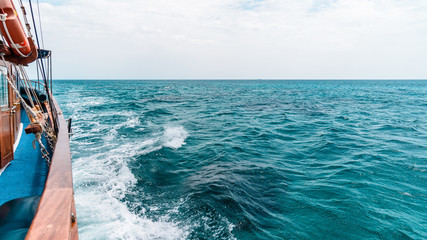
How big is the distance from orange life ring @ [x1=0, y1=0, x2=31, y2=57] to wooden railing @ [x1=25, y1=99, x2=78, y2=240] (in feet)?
5.90

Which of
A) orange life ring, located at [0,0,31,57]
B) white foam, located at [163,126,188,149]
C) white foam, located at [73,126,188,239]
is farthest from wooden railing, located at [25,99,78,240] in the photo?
white foam, located at [163,126,188,149]

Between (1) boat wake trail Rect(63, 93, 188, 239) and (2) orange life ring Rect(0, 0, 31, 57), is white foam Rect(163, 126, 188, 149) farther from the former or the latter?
(2) orange life ring Rect(0, 0, 31, 57)

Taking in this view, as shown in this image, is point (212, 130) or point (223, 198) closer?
point (223, 198)

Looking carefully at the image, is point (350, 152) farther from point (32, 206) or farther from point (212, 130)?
point (32, 206)

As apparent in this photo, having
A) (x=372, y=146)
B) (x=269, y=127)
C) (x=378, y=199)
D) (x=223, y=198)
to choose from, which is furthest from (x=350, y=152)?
(x=223, y=198)

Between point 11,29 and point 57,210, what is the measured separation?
8.64 ft

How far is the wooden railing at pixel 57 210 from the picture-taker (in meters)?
1.48

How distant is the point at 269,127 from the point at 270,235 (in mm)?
9738

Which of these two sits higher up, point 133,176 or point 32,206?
point 32,206

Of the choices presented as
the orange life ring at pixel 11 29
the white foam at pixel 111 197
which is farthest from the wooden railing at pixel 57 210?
the white foam at pixel 111 197

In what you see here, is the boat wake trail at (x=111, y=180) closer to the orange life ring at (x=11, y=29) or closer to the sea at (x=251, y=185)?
the sea at (x=251, y=185)

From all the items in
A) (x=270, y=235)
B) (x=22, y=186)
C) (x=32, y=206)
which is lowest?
(x=270, y=235)

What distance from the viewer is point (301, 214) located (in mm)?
4996

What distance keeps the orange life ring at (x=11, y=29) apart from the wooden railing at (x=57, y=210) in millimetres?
1797
